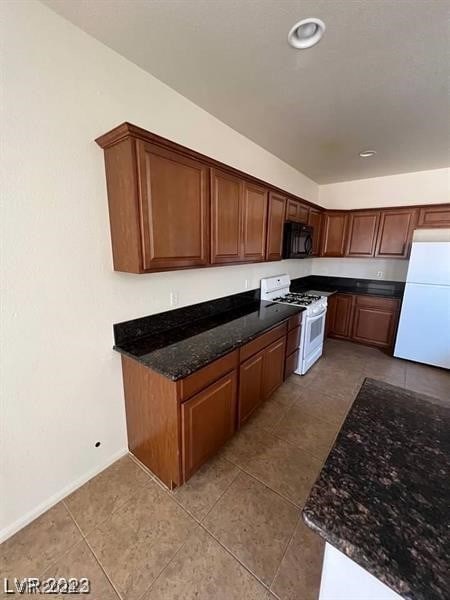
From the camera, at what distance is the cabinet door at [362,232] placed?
154 inches

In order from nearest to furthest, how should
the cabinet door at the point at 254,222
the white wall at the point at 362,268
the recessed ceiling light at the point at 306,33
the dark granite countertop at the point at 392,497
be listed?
the dark granite countertop at the point at 392,497
the recessed ceiling light at the point at 306,33
the cabinet door at the point at 254,222
the white wall at the point at 362,268

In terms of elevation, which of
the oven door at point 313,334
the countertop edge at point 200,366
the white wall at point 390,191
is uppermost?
the white wall at point 390,191

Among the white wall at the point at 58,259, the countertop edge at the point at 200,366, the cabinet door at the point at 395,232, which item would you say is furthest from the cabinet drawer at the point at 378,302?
the white wall at the point at 58,259

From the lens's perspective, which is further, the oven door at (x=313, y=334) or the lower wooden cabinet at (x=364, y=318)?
the lower wooden cabinet at (x=364, y=318)

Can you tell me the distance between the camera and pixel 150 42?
1.50m

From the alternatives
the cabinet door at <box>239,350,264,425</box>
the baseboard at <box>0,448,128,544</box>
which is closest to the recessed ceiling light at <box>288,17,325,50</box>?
the cabinet door at <box>239,350,264,425</box>

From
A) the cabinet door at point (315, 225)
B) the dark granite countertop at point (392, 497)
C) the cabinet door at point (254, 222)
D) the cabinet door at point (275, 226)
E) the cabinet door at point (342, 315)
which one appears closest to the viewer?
the dark granite countertop at point (392, 497)

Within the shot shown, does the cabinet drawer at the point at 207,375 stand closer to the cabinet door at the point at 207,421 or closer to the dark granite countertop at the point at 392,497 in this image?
the cabinet door at the point at 207,421

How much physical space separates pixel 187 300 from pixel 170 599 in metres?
1.76

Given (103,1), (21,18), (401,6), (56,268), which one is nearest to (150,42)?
(103,1)

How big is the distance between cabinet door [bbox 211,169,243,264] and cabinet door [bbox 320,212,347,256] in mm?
2531

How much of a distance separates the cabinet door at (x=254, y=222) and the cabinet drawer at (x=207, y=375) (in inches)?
40.5

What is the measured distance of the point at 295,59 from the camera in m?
1.59

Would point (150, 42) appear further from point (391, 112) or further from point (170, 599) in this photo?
point (170, 599)
